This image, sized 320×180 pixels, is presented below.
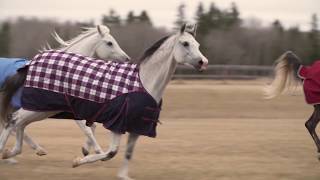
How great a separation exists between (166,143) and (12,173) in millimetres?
4204

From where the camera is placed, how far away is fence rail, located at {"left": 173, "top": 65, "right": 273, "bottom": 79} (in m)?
33.9

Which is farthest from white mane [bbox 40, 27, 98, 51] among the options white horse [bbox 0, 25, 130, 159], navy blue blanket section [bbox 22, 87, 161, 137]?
navy blue blanket section [bbox 22, 87, 161, 137]

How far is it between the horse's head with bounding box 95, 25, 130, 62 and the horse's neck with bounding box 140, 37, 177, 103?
2.35m

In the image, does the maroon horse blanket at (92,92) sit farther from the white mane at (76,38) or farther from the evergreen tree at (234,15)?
the evergreen tree at (234,15)

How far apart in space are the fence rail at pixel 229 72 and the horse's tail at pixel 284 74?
22556 millimetres

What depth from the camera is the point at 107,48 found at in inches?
379

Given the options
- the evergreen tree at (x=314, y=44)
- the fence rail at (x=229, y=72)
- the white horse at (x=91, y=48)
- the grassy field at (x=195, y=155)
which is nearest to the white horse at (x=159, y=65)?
the grassy field at (x=195, y=155)

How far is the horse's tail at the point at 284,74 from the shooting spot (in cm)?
1035

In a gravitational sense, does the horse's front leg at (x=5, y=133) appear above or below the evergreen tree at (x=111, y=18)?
above

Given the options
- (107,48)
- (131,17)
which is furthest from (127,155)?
(131,17)

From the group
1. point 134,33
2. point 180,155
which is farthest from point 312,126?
point 134,33

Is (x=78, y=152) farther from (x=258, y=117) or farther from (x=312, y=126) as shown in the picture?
(x=258, y=117)

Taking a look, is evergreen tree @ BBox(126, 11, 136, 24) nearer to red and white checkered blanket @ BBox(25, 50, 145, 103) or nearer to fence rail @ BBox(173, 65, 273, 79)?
fence rail @ BBox(173, 65, 273, 79)

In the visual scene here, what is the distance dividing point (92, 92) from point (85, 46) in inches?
90.8
